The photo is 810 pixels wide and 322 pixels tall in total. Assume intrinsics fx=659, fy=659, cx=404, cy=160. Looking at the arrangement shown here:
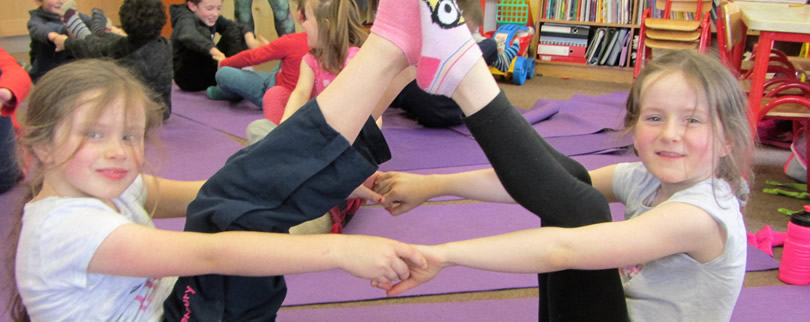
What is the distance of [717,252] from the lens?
109cm

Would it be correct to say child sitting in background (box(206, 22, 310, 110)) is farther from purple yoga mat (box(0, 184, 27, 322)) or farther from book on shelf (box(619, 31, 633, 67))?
book on shelf (box(619, 31, 633, 67))

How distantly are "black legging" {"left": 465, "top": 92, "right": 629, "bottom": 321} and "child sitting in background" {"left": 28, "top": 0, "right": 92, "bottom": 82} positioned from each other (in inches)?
139

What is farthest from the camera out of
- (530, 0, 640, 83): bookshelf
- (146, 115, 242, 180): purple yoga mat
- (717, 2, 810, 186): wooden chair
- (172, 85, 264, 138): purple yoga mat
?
(530, 0, 640, 83): bookshelf

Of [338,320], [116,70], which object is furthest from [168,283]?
[338,320]

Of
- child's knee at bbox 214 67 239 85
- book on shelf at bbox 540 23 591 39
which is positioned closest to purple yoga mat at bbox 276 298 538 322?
child's knee at bbox 214 67 239 85

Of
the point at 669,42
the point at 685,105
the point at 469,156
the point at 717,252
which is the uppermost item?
the point at 685,105

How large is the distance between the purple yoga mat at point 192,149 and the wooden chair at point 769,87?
1.95 metres

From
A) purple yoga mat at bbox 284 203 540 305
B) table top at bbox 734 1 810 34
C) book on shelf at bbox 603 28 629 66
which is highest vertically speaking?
table top at bbox 734 1 810 34

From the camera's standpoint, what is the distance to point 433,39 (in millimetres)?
1098

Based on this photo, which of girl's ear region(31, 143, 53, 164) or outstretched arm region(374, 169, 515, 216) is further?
outstretched arm region(374, 169, 515, 216)

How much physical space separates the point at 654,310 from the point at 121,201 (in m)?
0.96

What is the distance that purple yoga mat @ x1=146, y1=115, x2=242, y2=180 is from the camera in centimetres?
257

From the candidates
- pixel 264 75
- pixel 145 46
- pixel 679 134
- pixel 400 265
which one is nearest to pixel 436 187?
pixel 400 265

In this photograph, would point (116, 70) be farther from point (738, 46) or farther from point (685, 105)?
point (738, 46)
